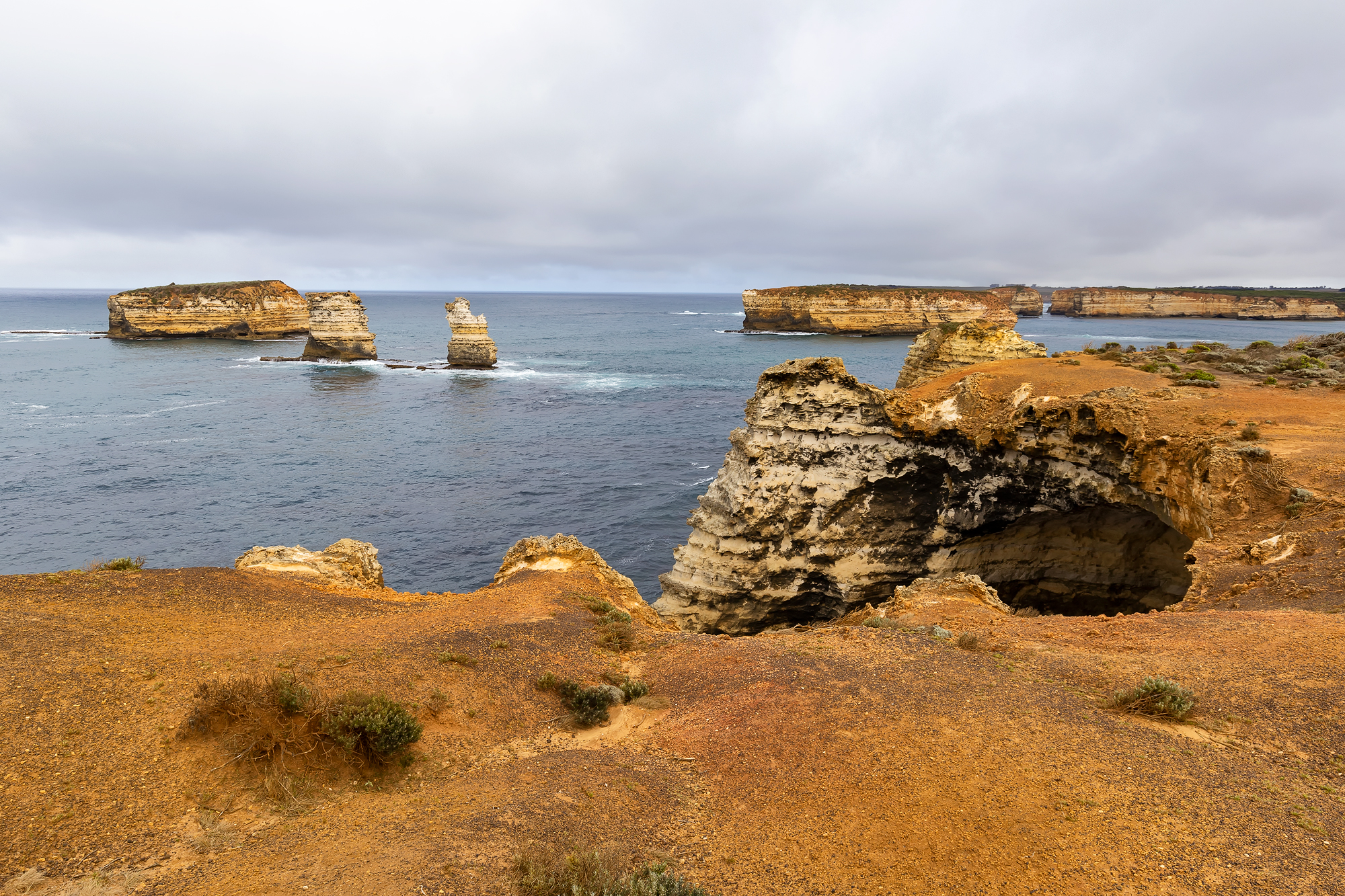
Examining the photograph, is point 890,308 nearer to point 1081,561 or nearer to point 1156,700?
point 1081,561

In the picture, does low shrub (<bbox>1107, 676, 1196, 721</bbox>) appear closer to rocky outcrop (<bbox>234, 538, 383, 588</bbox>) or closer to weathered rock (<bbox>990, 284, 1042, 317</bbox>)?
rocky outcrop (<bbox>234, 538, 383, 588</bbox>)

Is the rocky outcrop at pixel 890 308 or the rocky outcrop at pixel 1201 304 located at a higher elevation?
the rocky outcrop at pixel 1201 304

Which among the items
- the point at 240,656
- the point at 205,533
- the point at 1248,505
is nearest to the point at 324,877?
the point at 240,656

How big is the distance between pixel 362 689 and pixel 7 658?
4.62 metres

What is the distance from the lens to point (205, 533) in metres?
29.4

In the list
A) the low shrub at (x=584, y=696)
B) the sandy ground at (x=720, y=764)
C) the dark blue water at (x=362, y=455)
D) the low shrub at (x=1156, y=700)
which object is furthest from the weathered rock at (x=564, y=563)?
the low shrub at (x=1156, y=700)

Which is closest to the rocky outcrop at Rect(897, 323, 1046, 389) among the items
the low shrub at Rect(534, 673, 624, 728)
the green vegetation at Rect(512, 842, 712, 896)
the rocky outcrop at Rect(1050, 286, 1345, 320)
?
the low shrub at Rect(534, 673, 624, 728)

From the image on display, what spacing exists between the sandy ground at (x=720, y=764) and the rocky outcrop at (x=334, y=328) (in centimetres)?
7874

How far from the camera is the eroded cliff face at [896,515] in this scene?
67.6 ft

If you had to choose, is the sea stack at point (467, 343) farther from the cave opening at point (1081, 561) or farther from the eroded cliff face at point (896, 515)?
the cave opening at point (1081, 561)

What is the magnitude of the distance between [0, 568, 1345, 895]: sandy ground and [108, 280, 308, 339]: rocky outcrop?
350ft

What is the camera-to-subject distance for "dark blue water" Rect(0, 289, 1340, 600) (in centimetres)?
2906

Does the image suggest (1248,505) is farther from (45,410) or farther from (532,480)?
(45,410)

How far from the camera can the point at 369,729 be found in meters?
7.99
